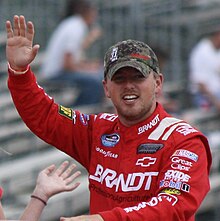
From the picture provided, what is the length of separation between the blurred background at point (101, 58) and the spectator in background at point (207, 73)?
0.16m

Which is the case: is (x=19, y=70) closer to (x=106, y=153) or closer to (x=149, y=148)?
(x=106, y=153)

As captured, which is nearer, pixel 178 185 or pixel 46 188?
pixel 178 185

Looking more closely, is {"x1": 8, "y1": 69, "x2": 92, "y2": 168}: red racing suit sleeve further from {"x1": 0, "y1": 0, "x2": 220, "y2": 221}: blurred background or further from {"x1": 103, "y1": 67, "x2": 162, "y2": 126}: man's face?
{"x1": 0, "y1": 0, "x2": 220, "y2": 221}: blurred background

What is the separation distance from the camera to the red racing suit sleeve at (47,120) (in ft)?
14.9

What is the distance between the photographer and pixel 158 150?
4.16m

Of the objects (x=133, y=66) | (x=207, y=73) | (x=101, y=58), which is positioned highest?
(x=133, y=66)

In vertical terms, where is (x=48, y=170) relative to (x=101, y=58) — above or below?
above

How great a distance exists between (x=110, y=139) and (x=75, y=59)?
462 centimetres

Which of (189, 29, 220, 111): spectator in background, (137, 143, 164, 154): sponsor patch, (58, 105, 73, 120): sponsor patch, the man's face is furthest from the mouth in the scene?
(189, 29, 220, 111): spectator in background

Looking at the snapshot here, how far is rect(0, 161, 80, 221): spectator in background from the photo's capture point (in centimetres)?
400

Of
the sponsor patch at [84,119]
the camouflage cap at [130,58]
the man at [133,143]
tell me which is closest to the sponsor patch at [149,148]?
the man at [133,143]

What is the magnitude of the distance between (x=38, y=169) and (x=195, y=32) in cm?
382

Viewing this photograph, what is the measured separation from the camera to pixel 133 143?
4.26 metres

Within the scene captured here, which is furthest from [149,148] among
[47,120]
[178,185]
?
[47,120]
